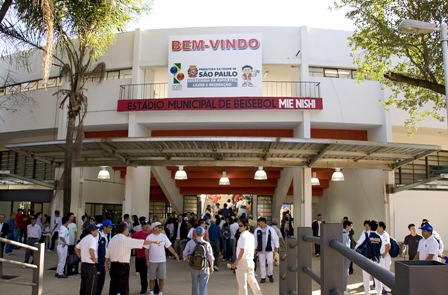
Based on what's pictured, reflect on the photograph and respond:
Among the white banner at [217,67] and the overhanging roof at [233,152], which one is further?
the white banner at [217,67]

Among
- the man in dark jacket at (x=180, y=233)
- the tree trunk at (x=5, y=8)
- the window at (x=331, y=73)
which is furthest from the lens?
the window at (x=331, y=73)

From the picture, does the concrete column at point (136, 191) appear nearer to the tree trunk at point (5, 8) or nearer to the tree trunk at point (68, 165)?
the tree trunk at point (68, 165)

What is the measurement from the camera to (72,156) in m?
15.3

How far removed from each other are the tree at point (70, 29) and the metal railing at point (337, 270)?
919 centimetres

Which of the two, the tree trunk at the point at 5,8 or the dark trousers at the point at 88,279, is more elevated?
the tree trunk at the point at 5,8

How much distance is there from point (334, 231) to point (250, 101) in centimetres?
1500

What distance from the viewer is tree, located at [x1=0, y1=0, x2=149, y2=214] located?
12.0 meters

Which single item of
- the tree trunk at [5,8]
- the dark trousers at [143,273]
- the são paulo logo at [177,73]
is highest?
the são paulo logo at [177,73]

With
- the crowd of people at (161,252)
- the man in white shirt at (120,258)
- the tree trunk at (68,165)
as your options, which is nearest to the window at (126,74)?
the tree trunk at (68,165)

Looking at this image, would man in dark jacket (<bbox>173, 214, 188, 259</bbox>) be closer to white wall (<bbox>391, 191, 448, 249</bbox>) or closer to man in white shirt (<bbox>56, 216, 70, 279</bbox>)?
man in white shirt (<bbox>56, 216, 70, 279</bbox>)

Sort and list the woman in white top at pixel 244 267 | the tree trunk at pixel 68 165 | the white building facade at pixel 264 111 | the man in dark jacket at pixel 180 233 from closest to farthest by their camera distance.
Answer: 1. the woman in white top at pixel 244 267
2. the tree trunk at pixel 68 165
3. the man in dark jacket at pixel 180 233
4. the white building facade at pixel 264 111

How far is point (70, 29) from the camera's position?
14.4 m

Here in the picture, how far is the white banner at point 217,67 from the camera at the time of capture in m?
17.8

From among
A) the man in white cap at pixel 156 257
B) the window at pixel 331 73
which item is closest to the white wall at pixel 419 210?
the window at pixel 331 73
